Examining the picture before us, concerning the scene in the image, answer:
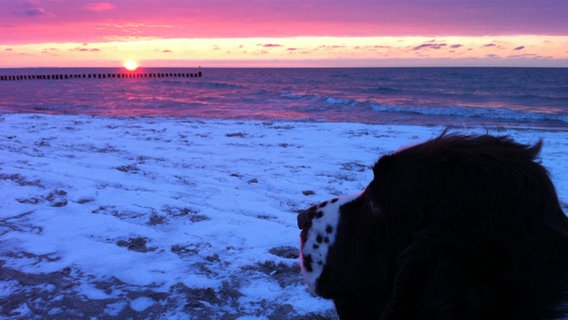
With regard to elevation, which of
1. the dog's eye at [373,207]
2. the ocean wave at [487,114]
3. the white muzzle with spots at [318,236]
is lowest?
the ocean wave at [487,114]

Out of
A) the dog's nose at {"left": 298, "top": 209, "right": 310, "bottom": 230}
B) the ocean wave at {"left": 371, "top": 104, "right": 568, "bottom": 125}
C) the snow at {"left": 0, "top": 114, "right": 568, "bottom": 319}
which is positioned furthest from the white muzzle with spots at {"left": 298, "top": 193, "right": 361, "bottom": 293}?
the ocean wave at {"left": 371, "top": 104, "right": 568, "bottom": 125}

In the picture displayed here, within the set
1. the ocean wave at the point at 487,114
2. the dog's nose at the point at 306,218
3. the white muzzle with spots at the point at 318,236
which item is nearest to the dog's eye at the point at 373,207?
the white muzzle with spots at the point at 318,236

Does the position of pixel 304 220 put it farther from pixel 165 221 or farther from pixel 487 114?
pixel 487 114

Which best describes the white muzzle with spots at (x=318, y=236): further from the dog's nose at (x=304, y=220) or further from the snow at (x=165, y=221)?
the snow at (x=165, y=221)

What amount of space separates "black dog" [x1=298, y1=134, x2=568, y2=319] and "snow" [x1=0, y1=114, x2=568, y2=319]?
5.19 feet

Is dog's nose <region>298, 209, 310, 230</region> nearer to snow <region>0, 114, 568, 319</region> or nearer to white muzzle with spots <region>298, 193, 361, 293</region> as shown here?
white muzzle with spots <region>298, 193, 361, 293</region>

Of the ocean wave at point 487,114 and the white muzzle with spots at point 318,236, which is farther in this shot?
the ocean wave at point 487,114

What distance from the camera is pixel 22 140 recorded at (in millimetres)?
9680

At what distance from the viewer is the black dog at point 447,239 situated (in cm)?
115

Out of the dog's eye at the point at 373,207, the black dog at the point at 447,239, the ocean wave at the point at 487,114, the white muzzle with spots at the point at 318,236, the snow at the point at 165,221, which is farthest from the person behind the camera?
the ocean wave at the point at 487,114

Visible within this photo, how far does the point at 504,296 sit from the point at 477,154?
0.49 metres

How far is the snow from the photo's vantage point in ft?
10.9

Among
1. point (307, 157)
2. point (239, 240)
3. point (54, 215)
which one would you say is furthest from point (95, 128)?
point (239, 240)

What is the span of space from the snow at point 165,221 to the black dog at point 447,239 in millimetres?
1581
